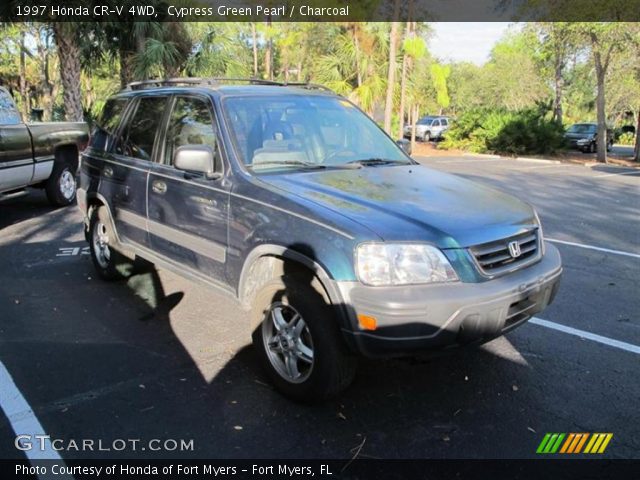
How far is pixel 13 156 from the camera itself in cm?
767

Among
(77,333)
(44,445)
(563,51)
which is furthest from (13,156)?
(563,51)

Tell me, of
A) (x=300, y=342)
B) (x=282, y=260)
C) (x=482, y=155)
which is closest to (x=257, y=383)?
(x=300, y=342)

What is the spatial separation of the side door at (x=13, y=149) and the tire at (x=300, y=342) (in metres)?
5.85

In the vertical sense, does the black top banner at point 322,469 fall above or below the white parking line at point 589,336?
below

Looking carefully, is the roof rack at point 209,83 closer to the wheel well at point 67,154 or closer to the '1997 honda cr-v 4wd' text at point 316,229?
the '1997 honda cr-v 4wd' text at point 316,229

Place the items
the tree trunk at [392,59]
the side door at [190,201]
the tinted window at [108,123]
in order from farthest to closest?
the tree trunk at [392,59], the tinted window at [108,123], the side door at [190,201]

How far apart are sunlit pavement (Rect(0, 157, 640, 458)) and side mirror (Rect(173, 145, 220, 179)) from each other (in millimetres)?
987

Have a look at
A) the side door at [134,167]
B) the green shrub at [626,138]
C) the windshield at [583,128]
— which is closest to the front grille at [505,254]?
the side door at [134,167]

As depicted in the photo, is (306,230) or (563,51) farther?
(563,51)

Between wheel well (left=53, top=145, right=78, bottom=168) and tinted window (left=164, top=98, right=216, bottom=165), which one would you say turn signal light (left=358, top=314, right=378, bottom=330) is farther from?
wheel well (left=53, top=145, right=78, bottom=168)

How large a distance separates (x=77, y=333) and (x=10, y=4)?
1312 centimetres

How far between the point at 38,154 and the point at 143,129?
4.57 meters

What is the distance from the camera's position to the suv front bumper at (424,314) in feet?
8.89

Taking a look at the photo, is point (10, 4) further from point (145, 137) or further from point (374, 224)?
point (374, 224)
